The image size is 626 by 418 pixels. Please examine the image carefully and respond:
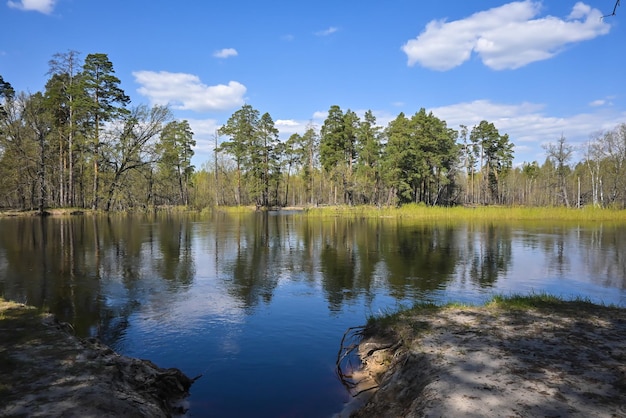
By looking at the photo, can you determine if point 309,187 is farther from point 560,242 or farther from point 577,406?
point 577,406

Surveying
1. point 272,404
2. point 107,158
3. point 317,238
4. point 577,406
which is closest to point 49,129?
point 107,158

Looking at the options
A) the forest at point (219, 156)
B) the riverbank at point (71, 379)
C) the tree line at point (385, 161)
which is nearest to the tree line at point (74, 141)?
the forest at point (219, 156)

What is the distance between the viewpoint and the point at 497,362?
528 centimetres

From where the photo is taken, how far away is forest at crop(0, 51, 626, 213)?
1898 inches

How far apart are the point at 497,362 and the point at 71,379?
5798 millimetres

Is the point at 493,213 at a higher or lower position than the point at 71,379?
higher

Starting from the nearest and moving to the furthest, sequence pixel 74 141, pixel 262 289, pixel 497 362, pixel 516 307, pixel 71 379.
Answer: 1. pixel 71 379
2. pixel 497 362
3. pixel 516 307
4. pixel 262 289
5. pixel 74 141

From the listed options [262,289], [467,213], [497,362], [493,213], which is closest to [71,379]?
[497,362]

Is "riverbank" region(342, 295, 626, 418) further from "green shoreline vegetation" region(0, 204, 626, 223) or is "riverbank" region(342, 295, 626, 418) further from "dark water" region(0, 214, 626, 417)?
"green shoreline vegetation" region(0, 204, 626, 223)

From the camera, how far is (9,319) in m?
7.45

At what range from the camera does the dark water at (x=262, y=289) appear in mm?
7160

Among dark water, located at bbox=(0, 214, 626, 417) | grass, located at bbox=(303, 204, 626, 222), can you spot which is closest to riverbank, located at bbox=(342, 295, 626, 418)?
dark water, located at bbox=(0, 214, 626, 417)

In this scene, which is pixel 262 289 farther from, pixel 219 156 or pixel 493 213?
pixel 219 156

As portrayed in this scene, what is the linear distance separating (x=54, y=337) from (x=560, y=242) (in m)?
28.5
